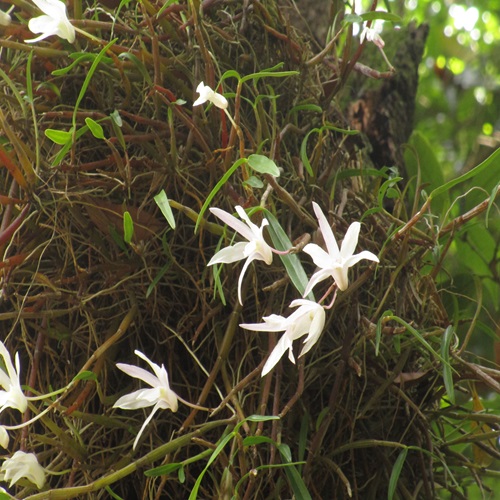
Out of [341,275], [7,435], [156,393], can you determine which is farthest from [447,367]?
[7,435]

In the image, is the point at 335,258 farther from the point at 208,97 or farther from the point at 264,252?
the point at 208,97

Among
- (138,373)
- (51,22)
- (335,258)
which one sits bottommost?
(138,373)

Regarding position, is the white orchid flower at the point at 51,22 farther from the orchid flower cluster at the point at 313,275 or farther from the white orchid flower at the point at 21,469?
the white orchid flower at the point at 21,469

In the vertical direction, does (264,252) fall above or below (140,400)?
above

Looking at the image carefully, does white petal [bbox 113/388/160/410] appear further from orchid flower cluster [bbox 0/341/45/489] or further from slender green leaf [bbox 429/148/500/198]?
slender green leaf [bbox 429/148/500/198]

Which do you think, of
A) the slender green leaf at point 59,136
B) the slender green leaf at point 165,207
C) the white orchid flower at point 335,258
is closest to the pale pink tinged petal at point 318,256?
the white orchid flower at point 335,258

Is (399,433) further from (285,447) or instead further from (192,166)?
(192,166)
